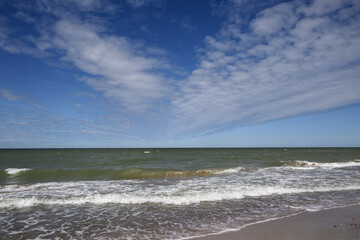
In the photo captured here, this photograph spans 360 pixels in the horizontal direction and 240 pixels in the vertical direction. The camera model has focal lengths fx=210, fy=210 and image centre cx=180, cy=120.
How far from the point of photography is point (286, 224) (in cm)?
596

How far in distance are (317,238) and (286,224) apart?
990 millimetres

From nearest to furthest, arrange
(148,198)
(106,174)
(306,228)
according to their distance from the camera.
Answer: (306,228) < (148,198) < (106,174)

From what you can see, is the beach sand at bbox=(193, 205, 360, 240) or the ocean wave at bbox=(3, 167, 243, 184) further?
the ocean wave at bbox=(3, 167, 243, 184)

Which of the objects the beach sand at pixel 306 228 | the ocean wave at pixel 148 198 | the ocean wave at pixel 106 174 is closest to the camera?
the beach sand at pixel 306 228

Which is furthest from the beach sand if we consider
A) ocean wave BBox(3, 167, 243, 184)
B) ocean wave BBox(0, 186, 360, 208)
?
ocean wave BBox(3, 167, 243, 184)

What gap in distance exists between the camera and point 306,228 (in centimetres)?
562

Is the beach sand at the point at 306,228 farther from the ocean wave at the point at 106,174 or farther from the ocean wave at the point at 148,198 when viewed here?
the ocean wave at the point at 106,174

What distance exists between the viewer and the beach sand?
5.12 meters

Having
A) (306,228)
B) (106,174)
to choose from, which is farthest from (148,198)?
(106,174)

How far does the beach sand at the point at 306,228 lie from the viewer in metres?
5.12

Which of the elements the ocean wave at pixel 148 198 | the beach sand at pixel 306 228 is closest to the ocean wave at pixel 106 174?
the ocean wave at pixel 148 198

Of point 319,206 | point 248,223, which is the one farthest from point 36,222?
point 319,206

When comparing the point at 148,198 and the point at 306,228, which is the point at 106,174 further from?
the point at 306,228

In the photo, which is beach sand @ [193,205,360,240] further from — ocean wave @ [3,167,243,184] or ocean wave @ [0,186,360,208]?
ocean wave @ [3,167,243,184]
